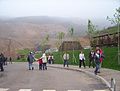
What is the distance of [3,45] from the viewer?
166125mm

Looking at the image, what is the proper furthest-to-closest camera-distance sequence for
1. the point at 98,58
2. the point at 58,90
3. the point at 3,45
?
the point at 3,45
the point at 98,58
the point at 58,90

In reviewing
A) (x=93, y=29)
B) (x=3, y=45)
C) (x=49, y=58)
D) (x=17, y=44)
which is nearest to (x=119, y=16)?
(x=49, y=58)

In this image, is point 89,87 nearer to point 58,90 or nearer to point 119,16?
point 58,90

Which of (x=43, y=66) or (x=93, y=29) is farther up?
(x=93, y=29)

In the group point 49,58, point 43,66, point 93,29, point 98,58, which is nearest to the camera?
point 98,58

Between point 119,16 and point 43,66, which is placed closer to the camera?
point 43,66

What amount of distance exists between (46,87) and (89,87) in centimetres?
215

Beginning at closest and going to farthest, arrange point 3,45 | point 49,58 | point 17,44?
point 49,58, point 3,45, point 17,44

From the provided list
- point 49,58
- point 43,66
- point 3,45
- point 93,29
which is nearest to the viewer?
point 43,66

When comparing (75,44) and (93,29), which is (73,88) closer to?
(93,29)

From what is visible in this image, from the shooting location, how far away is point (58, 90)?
1997 cm

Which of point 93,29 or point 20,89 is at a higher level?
point 93,29

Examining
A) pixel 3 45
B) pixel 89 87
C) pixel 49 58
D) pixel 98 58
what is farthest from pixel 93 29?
pixel 3 45

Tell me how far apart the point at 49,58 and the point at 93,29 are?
26193 mm
